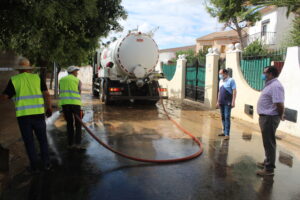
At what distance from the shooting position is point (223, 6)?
23531 mm

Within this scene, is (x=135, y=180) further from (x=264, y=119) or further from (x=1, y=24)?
(x=1, y=24)

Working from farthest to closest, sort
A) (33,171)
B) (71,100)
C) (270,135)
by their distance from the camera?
(71,100)
(270,135)
(33,171)

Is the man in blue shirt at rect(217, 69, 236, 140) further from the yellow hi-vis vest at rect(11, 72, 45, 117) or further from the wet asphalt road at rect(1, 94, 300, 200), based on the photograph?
the yellow hi-vis vest at rect(11, 72, 45, 117)

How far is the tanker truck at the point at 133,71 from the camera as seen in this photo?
11.7m

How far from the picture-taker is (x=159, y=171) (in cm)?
461

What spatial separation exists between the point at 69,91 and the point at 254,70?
617 cm

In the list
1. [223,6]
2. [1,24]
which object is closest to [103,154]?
[1,24]

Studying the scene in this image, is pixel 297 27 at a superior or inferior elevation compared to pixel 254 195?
superior

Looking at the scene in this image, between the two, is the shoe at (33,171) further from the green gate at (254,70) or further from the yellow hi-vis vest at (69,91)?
the green gate at (254,70)

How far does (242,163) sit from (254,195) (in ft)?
Result: 4.49

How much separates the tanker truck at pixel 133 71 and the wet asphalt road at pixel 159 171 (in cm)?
435

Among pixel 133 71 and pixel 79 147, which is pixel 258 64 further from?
pixel 79 147

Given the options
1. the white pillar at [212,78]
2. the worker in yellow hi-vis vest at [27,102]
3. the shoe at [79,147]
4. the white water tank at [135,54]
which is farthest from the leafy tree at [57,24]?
the white pillar at [212,78]

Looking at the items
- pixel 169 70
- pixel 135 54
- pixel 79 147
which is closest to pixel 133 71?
pixel 135 54
